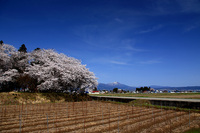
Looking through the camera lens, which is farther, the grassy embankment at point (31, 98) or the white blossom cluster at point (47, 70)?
the white blossom cluster at point (47, 70)

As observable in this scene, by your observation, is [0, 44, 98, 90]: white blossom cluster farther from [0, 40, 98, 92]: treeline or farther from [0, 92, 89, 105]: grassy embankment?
[0, 92, 89, 105]: grassy embankment

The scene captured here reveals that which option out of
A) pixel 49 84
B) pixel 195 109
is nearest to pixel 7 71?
pixel 49 84

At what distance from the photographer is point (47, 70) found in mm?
31562

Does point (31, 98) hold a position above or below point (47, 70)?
below

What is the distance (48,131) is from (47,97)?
814 inches

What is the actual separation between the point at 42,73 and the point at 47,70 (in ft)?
3.82

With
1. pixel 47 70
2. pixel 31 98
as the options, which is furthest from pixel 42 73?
pixel 31 98

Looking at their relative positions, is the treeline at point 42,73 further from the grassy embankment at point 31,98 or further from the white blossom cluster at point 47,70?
the grassy embankment at point 31,98

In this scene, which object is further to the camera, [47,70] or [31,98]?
[47,70]

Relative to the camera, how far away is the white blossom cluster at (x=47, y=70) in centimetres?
3134

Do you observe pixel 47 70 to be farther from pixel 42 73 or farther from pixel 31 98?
pixel 31 98

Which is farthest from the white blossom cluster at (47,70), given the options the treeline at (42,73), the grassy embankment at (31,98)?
the grassy embankment at (31,98)

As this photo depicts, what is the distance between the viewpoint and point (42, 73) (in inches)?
1232

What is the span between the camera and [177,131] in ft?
33.7
